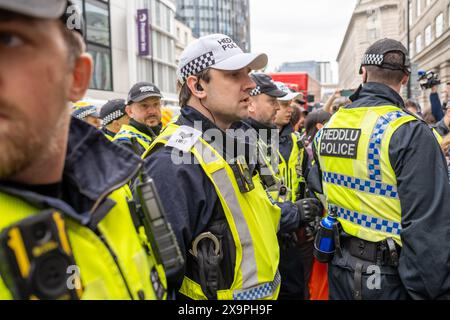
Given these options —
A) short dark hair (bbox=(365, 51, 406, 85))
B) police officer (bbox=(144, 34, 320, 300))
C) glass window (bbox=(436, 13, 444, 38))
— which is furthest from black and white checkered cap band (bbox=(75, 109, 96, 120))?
glass window (bbox=(436, 13, 444, 38))

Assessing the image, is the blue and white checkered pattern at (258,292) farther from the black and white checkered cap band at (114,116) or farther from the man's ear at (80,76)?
the black and white checkered cap band at (114,116)

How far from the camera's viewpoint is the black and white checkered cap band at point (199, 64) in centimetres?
237

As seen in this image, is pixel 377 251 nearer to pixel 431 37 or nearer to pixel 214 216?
pixel 214 216

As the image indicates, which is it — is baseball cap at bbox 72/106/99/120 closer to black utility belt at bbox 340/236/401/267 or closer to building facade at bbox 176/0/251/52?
black utility belt at bbox 340/236/401/267

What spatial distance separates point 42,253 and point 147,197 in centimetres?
45

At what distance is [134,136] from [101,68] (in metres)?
22.7

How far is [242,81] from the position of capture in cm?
246

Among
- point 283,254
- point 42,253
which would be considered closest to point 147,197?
point 42,253

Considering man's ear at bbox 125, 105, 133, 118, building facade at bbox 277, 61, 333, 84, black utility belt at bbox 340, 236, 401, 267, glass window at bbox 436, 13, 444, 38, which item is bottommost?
black utility belt at bbox 340, 236, 401, 267

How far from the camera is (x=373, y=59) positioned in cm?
281

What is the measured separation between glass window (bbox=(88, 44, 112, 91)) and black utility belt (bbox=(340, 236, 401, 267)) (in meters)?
23.4

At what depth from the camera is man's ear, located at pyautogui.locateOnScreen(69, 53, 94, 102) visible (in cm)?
119
